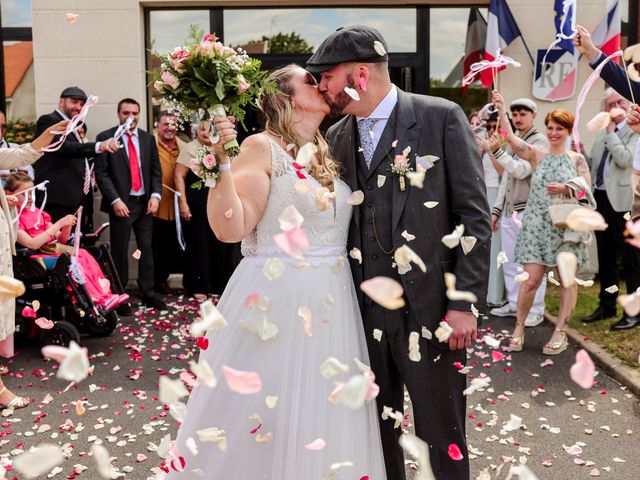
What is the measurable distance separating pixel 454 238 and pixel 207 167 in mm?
965

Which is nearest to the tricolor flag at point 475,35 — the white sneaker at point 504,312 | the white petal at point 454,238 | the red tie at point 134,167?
the white sneaker at point 504,312

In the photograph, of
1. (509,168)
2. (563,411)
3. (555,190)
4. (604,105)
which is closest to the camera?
(563,411)

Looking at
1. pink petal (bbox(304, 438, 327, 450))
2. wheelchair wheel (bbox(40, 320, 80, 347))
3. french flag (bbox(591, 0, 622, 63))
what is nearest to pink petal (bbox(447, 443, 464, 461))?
pink petal (bbox(304, 438, 327, 450))

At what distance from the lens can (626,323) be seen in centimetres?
704

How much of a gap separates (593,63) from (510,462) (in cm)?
220

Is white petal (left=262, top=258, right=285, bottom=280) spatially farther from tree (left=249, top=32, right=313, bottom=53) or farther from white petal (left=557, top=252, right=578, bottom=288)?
tree (left=249, top=32, right=313, bottom=53)

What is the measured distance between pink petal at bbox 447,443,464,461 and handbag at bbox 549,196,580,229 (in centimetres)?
333

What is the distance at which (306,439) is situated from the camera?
9.48ft

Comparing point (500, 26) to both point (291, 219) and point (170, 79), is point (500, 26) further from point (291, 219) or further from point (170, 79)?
point (291, 219)

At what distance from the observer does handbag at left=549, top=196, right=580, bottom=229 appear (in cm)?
602

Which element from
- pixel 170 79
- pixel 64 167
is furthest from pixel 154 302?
pixel 170 79

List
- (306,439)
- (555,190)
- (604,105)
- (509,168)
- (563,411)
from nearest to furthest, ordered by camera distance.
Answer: (306,439), (563,411), (555,190), (509,168), (604,105)

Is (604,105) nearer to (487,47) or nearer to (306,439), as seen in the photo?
(487,47)

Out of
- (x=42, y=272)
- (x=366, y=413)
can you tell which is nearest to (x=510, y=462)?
(x=366, y=413)
